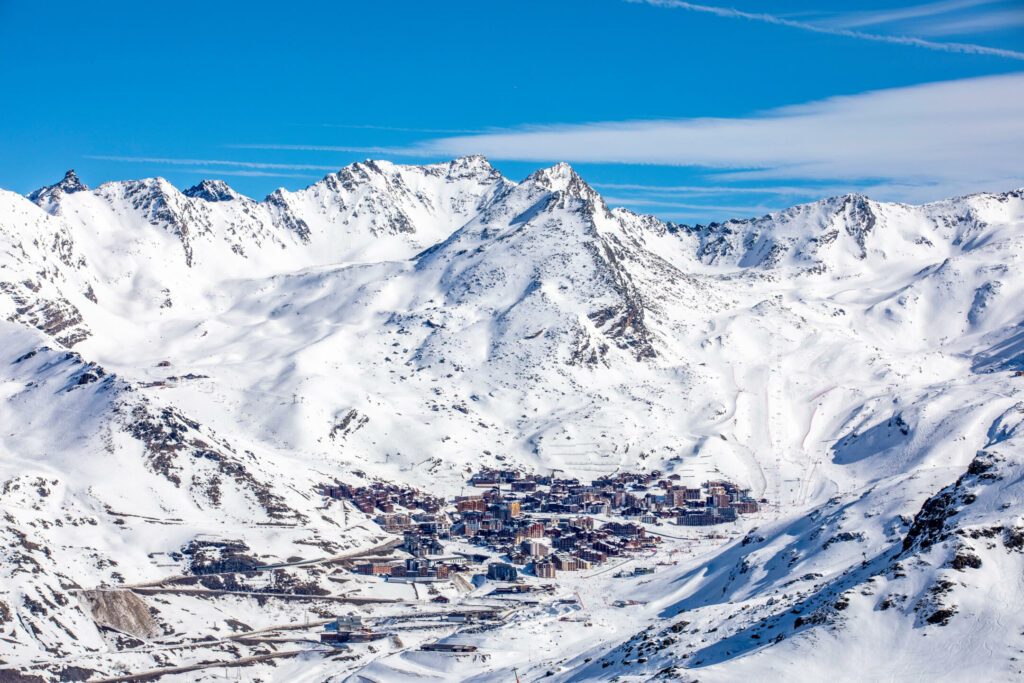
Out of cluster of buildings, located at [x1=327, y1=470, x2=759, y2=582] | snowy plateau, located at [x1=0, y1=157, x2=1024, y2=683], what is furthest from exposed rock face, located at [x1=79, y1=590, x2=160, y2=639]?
cluster of buildings, located at [x1=327, y1=470, x2=759, y2=582]

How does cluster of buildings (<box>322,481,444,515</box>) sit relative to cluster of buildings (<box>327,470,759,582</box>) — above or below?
above

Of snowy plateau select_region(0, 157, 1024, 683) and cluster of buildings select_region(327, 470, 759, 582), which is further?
cluster of buildings select_region(327, 470, 759, 582)

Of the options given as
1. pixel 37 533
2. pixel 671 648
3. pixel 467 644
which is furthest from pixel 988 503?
pixel 37 533

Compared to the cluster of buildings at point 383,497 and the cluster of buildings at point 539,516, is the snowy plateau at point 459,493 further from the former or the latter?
the cluster of buildings at point 539,516

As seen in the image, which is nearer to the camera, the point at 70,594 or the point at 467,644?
the point at 467,644

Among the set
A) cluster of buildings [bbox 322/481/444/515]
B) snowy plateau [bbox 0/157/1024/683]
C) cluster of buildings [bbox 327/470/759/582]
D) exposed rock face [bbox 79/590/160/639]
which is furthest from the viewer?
cluster of buildings [bbox 322/481/444/515]

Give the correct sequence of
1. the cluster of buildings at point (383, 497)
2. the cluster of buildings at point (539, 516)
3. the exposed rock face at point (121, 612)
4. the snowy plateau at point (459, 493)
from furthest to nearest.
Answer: the cluster of buildings at point (383, 497) < the cluster of buildings at point (539, 516) < the exposed rock face at point (121, 612) < the snowy plateau at point (459, 493)

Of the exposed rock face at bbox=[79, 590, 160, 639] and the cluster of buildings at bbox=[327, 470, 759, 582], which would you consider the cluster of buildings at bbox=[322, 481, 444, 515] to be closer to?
the cluster of buildings at bbox=[327, 470, 759, 582]

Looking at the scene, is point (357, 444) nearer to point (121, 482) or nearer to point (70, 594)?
point (121, 482)

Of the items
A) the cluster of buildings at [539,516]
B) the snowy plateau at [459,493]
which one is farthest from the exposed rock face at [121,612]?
the cluster of buildings at [539,516]

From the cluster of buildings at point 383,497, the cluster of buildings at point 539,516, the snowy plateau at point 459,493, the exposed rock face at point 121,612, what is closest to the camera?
the snowy plateau at point 459,493

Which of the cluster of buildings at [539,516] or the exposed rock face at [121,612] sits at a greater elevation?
the exposed rock face at [121,612]
